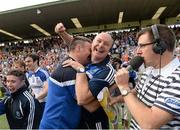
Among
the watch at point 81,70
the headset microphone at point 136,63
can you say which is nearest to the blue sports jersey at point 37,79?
the watch at point 81,70

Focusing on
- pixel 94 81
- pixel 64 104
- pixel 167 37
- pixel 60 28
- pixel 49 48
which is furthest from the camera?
pixel 49 48

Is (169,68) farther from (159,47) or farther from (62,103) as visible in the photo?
(62,103)

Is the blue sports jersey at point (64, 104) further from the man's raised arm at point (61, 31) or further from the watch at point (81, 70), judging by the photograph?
the man's raised arm at point (61, 31)

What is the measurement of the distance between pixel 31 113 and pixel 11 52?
3323 centimetres

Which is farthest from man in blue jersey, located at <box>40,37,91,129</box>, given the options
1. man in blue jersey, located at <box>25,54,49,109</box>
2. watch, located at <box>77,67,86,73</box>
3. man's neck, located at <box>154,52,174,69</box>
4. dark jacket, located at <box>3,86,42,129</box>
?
man in blue jersey, located at <box>25,54,49,109</box>

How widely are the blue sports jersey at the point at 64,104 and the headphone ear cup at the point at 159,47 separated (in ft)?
3.19

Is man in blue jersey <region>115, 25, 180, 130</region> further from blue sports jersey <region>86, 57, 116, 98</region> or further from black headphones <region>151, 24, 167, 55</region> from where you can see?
blue sports jersey <region>86, 57, 116, 98</region>

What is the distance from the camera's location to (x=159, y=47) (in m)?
2.96

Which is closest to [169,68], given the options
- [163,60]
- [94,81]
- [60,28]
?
[163,60]

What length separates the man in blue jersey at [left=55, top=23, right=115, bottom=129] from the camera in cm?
352

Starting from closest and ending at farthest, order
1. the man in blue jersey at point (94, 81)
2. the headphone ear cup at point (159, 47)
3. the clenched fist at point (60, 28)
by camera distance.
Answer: the headphone ear cup at point (159, 47), the man in blue jersey at point (94, 81), the clenched fist at point (60, 28)

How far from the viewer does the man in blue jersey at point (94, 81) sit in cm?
352

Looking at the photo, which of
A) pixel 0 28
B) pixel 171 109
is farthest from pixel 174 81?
pixel 0 28

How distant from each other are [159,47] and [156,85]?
0.30 m
